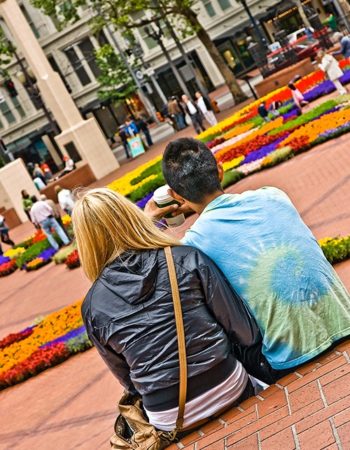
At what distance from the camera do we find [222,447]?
366 cm

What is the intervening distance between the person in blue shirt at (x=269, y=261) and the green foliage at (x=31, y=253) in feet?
59.6

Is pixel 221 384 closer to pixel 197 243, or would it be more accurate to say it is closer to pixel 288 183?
pixel 197 243

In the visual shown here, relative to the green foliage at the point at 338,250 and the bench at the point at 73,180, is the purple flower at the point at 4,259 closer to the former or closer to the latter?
the bench at the point at 73,180

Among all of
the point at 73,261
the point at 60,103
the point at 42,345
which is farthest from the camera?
the point at 60,103

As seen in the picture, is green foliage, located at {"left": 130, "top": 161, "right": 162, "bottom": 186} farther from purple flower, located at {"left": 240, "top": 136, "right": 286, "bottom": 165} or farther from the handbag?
the handbag

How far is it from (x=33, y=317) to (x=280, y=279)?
37.0ft

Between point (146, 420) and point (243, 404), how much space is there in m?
0.48

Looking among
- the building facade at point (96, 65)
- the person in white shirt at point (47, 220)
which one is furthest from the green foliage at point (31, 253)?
the building facade at point (96, 65)

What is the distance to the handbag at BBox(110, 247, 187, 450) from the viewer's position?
13.0 feet

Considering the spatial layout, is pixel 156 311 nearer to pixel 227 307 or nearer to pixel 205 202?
pixel 227 307

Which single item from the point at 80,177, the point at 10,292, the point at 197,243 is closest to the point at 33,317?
the point at 10,292

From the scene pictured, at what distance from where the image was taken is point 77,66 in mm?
60844

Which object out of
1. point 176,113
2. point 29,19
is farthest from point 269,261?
point 29,19

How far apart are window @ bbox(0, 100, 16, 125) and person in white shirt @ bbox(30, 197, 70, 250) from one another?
43659mm
